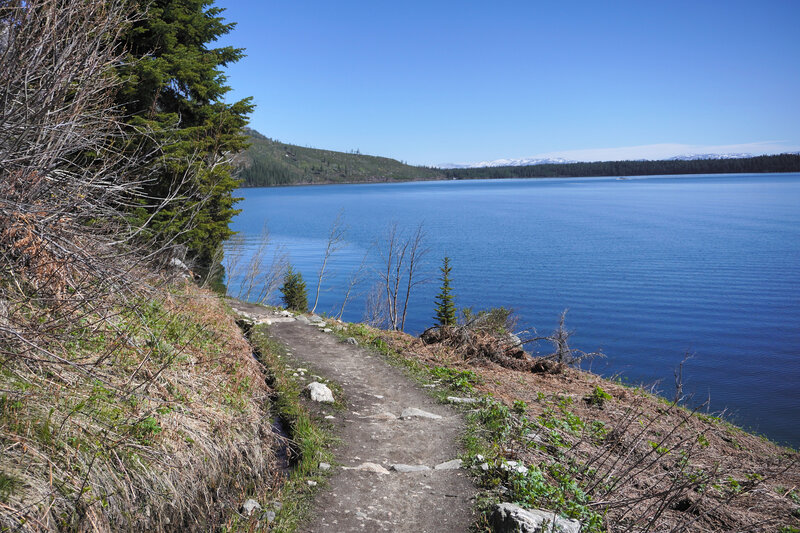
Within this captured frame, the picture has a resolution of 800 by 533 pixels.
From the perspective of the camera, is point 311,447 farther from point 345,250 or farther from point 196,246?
point 345,250

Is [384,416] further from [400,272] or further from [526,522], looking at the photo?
[400,272]

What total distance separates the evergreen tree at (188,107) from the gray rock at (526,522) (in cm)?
1137

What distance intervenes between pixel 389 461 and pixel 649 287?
35.5m

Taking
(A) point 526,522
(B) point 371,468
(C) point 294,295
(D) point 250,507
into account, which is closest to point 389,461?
(B) point 371,468

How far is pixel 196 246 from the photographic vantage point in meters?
19.0

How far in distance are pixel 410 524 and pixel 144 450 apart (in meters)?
3.01

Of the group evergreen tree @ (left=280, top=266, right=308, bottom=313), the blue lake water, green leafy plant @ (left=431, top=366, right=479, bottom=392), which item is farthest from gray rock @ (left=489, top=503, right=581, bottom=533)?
evergreen tree @ (left=280, top=266, right=308, bottom=313)

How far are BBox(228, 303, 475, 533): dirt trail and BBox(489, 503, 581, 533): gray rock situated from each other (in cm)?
39

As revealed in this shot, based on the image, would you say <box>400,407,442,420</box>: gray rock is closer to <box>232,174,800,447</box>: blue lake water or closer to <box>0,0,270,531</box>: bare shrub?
<box>0,0,270,531</box>: bare shrub

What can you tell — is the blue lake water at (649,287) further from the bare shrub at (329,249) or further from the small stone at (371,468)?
the small stone at (371,468)

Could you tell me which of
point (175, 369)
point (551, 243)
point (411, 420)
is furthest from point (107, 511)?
point (551, 243)

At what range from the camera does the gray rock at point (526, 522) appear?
15.7 ft

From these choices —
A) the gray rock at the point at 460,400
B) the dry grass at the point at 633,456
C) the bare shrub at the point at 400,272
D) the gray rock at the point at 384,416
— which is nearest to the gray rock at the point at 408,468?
the dry grass at the point at 633,456

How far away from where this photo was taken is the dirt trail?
5.27m
